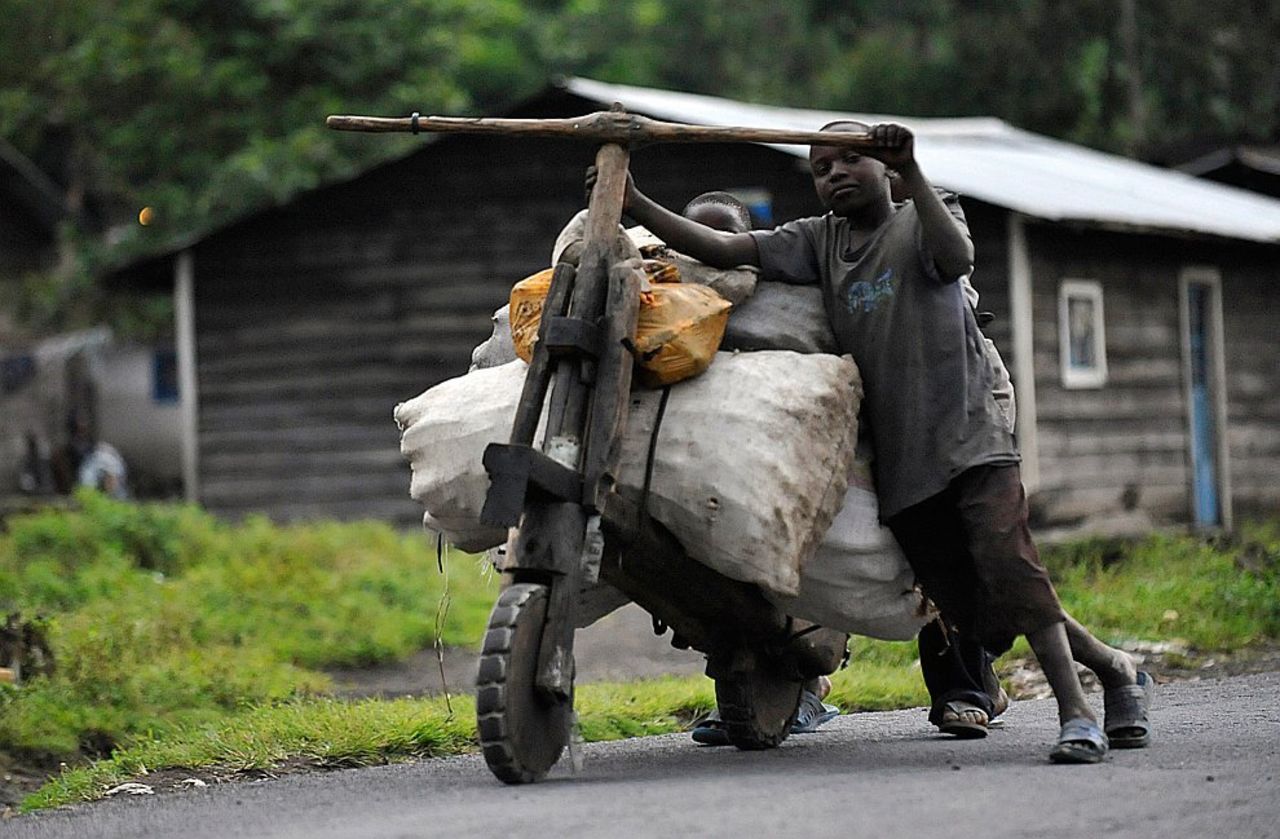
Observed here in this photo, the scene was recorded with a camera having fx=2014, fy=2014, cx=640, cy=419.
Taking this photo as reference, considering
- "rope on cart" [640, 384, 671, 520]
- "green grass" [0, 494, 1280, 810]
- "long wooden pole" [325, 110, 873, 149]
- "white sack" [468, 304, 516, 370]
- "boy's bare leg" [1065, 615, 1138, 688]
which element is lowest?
"green grass" [0, 494, 1280, 810]

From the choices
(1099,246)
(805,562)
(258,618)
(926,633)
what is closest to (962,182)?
(1099,246)

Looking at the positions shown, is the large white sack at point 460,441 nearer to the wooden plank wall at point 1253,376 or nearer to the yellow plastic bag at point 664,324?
the yellow plastic bag at point 664,324

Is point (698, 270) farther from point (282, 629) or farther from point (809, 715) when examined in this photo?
point (282, 629)

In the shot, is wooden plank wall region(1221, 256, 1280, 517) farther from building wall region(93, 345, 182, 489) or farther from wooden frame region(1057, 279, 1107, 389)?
building wall region(93, 345, 182, 489)

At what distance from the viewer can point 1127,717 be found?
19.4 ft

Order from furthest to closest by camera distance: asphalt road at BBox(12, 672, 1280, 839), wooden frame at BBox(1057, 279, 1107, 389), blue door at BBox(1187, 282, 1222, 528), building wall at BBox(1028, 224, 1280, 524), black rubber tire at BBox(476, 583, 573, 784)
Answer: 1. blue door at BBox(1187, 282, 1222, 528)
2. wooden frame at BBox(1057, 279, 1107, 389)
3. building wall at BBox(1028, 224, 1280, 524)
4. black rubber tire at BBox(476, 583, 573, 784)
5. asphalt road at BBox(12, 672, 1280, 839)

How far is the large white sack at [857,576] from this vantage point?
5.75 metres

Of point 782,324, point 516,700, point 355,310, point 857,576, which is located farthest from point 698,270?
point 355,310

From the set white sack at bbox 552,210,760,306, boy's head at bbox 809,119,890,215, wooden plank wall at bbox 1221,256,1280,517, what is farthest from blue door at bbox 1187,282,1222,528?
white sack at bbox 552,210,760,306

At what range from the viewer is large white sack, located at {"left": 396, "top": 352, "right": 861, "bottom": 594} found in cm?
538

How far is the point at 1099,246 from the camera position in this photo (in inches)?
667

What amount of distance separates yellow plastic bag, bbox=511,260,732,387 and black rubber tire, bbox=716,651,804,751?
1028 millimetres

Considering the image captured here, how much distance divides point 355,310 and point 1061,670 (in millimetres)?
13843

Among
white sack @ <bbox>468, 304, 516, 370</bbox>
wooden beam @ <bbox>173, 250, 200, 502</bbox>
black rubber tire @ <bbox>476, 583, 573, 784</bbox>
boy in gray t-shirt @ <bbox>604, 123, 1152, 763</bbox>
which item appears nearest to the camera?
black rubber tire @ <bbox>476, 583, 573, 784</bbox>
